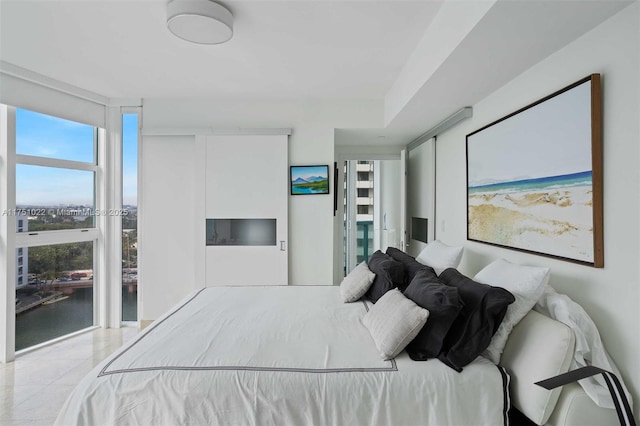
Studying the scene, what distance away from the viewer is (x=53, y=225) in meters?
3.38

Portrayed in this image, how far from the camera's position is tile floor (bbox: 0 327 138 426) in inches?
86.2

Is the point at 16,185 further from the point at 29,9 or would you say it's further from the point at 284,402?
the point at 284,402

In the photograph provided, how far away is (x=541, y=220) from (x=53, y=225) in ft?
14.2

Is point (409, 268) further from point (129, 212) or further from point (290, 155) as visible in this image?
point (129, 212)

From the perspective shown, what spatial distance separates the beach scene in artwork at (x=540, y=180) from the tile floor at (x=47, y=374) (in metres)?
3.23

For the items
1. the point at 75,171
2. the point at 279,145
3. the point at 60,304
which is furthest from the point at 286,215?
the point at 60,304

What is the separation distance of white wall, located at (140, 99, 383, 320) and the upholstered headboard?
238 cm

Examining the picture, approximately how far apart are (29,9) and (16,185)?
1.78 meters

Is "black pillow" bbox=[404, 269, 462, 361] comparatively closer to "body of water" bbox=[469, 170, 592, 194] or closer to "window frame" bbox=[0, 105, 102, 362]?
"body of water" bbox=[469, 170, 592, 194]

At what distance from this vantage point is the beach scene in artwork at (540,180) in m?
1.56

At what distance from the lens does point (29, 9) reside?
2.06 meters

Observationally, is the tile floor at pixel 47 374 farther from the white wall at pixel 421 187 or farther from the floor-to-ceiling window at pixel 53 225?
the white wall at pixel 421 187

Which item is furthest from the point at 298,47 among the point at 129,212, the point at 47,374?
the point at 47,374

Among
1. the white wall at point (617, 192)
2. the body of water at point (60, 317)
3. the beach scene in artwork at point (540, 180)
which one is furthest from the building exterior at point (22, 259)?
the white wall at point (617, 192)
